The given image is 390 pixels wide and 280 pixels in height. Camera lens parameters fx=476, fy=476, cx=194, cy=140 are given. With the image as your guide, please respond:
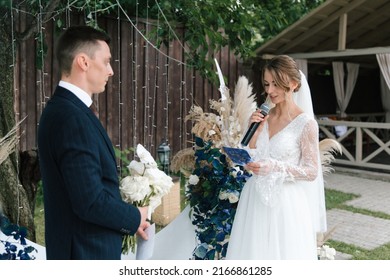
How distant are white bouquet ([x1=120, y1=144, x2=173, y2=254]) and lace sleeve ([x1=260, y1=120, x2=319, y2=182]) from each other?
66 centimetres

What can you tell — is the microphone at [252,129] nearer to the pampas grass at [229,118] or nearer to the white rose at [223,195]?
the pampas grass at [229,118]

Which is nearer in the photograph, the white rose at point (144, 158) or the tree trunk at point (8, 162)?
the white rose at point (144, 158)

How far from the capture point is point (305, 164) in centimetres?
261

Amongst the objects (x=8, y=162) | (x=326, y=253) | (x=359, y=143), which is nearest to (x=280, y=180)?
(x=326, y=253)

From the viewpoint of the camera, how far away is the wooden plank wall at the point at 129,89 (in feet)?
19.9

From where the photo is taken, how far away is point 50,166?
177 cm

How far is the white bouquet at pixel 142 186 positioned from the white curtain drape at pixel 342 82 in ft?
32.1

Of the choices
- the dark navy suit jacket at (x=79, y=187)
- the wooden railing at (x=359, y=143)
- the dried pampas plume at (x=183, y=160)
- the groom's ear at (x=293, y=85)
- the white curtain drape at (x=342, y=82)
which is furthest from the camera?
the white curtain drape at (x=342, y=82)

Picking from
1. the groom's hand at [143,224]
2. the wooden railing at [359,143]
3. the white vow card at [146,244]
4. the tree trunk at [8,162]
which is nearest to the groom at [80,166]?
the groom's hand at [143,224]

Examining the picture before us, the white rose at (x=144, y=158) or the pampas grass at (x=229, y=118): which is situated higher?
the pampas grass at (x=229, y=118)

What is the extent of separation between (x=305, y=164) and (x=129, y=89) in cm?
504

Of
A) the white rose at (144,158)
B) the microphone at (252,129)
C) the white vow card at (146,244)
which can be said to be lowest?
the white vow card at (146,244)
